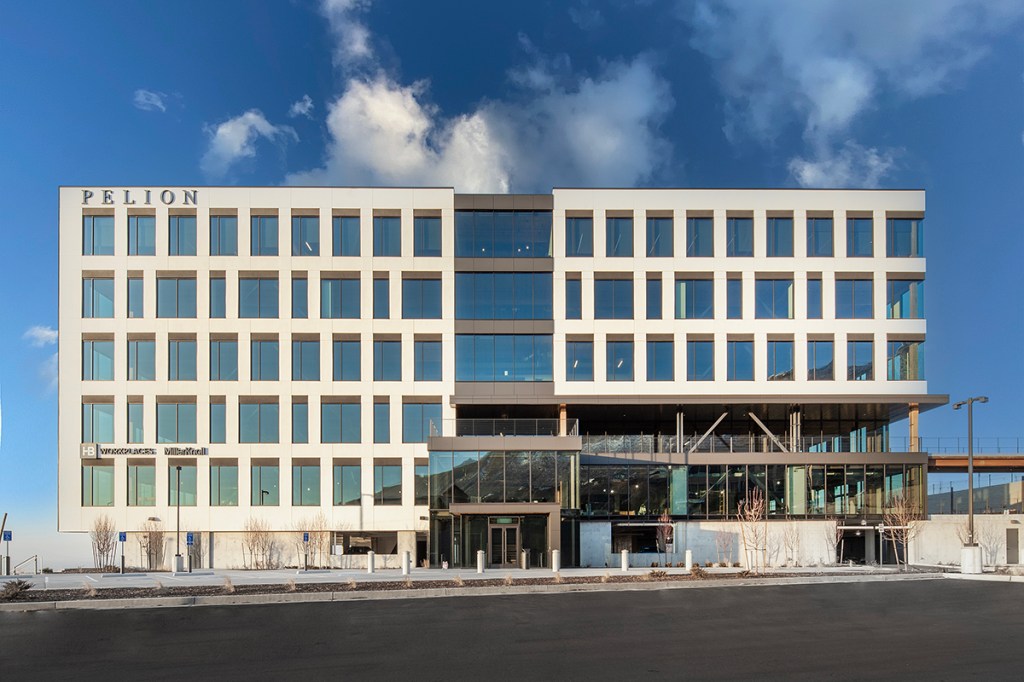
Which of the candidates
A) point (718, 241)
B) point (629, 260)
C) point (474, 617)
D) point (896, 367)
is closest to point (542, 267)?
point (629, 260)

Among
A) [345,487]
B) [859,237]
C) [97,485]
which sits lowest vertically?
[345,487]

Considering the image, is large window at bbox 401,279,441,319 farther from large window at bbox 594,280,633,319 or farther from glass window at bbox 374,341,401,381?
large window at bbox 594,280,633,319

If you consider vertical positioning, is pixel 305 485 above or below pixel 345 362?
below

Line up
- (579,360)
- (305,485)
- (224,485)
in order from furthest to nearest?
(579,360)
(305,485)
(224,485)

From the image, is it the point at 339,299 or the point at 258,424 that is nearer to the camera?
the point at 258,424

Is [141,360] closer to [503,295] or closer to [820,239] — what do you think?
[503,295]

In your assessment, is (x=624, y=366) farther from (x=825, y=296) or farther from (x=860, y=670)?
(x=860, y=670)

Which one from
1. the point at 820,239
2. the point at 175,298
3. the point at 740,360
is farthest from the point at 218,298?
the point at 820,239

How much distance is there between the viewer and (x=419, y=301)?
4812 centimetres

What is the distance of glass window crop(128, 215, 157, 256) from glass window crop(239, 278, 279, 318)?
529cm

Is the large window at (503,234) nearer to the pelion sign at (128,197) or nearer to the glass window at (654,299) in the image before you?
the glass window at (654,299)

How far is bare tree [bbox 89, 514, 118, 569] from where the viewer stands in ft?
147

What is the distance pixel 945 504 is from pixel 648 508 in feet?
92.1

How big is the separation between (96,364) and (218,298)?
7468mm
